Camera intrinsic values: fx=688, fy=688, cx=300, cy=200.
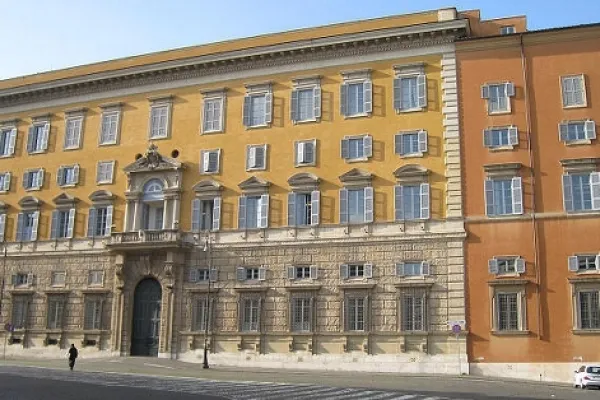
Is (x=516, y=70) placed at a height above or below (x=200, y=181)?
above

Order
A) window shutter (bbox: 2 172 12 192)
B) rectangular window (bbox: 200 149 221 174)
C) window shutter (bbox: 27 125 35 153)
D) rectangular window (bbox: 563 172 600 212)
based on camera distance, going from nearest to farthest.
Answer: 1. rectangular window (bbox: 563 172 600 212)
2. rectangular window (bbox: 200 149 221 174)
3. window shutter (bbox: 2 172 12 192)
4. window shutter (bbox: 27 125 35 153)

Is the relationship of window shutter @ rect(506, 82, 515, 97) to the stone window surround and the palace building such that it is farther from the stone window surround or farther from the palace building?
the stone window surround

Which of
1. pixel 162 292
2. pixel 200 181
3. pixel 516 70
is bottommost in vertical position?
pixel 162 292

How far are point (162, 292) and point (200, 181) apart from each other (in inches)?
274

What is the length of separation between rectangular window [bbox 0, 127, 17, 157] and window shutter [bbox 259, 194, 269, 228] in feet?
65.4

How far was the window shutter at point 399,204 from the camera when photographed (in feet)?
121

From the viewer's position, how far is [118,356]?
40.3 meters

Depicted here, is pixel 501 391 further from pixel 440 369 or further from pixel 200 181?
pixel 200 181

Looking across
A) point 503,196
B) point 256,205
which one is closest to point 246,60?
point 256,205

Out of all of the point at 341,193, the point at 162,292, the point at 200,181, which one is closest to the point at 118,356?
the point at 162,292

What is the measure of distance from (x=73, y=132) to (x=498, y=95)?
90.2 feet

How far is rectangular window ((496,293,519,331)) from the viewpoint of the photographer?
34.0 metres

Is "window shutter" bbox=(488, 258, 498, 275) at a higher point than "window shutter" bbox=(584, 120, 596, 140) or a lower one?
lower

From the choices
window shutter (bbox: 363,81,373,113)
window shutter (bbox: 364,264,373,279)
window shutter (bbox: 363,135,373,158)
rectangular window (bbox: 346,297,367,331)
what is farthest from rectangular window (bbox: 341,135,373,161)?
rectangular window (bbox: 346,297,367,331)
